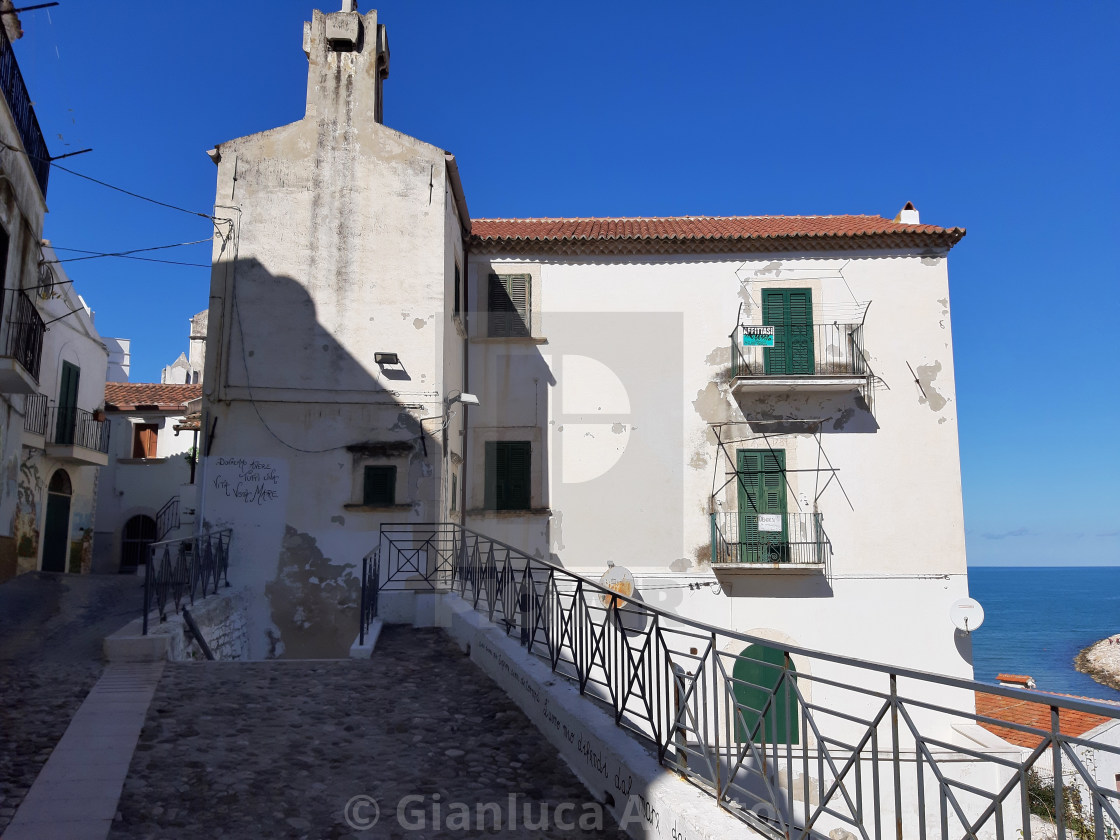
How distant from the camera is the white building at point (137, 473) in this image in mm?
25828

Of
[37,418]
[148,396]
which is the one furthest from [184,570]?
[148,396]

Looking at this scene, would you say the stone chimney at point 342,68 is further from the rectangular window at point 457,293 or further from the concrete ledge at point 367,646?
the concrete ledge at point 367,646

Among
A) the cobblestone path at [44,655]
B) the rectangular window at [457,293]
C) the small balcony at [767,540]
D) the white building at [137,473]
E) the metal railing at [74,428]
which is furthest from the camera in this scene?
the white building at [137,473]

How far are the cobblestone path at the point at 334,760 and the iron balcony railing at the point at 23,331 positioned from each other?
7699 millimetres

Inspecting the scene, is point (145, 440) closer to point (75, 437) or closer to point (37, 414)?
point (75, 437)

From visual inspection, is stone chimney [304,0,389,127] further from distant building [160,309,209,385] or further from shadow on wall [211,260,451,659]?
distant building [160,309,209,385]

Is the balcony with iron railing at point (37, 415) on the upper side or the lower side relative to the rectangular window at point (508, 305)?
lower

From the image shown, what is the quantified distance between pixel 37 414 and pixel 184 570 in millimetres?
10788

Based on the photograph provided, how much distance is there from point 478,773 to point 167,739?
212 cm

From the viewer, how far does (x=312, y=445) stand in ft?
44.6

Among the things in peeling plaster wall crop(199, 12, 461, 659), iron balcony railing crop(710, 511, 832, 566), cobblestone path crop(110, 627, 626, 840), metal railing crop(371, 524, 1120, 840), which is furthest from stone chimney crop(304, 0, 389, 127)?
cobblestone path crop(110, 627, 626, 840)

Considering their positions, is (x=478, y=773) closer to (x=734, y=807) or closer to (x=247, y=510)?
(x=734, y=807)

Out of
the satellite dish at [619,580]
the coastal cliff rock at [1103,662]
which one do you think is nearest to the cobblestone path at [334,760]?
the satellite dish at [619,580]

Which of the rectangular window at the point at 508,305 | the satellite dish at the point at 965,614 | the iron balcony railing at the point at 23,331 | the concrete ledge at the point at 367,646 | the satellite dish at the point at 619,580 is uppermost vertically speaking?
the rectangular window at the point at 508,305
